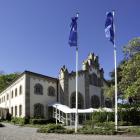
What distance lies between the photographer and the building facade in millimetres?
51138

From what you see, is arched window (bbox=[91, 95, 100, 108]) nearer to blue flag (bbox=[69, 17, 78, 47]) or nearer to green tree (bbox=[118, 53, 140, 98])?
green tree (bbox=[118, 53, 140, 98])

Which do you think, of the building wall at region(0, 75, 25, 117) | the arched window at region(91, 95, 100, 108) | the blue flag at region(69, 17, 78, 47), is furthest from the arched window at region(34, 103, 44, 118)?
the blue flag at region(69, 17, 78, 47)

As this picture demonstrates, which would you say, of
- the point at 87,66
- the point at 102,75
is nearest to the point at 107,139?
the point at 87,66

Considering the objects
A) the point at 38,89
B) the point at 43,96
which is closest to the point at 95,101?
the point at 43,96

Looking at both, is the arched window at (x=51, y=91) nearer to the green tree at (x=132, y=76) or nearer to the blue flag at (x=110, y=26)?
the green tree at (x=132, y=76)

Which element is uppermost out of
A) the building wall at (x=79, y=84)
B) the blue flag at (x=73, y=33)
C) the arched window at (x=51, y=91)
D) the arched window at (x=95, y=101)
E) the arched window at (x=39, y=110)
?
the blue flag at (x=73, y=33)

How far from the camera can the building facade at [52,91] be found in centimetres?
5114

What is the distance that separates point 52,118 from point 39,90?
5056mm

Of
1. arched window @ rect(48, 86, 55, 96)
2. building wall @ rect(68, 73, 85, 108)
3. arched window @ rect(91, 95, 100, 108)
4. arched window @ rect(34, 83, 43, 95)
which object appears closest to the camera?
arched window @ rect(34, 83, 43, 95)

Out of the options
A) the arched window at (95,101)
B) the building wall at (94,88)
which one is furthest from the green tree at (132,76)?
the arched window at (95,101)

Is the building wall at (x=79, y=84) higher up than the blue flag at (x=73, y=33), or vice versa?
the blue flag at (x=73, y=33)

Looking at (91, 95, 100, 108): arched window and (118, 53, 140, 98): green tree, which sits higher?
(118, 53, 140, 98): green tree

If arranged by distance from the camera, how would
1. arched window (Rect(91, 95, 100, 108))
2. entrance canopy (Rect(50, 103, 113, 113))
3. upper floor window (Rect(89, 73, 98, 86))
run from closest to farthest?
1. entrance canopy (Rect(50, 103, 113, 113))
2. arched window (Rect(91, 95, 100, 108))
3. upper floor window (Rect(89, 73, 98, 86))

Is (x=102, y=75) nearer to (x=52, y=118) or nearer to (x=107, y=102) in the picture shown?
(x=107, y=102)
